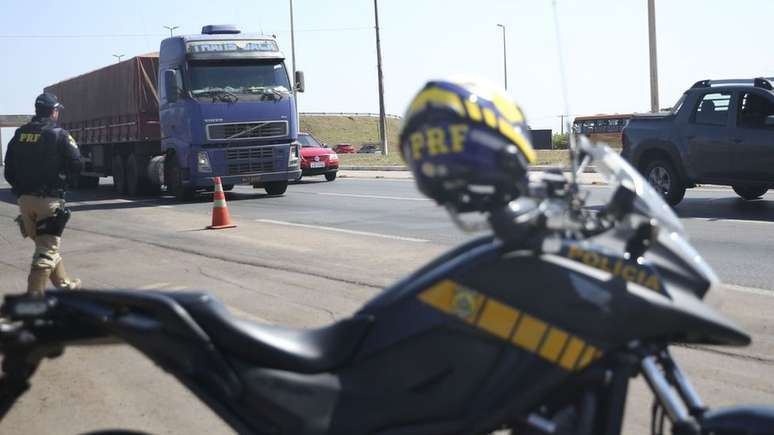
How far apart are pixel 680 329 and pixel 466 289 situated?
1.95 ft

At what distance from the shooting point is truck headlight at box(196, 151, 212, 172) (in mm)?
20016

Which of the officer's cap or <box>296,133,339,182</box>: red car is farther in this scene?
<box>296,133,339,182</box>: red car

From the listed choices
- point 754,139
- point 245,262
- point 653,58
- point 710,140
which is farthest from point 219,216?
point 653,58

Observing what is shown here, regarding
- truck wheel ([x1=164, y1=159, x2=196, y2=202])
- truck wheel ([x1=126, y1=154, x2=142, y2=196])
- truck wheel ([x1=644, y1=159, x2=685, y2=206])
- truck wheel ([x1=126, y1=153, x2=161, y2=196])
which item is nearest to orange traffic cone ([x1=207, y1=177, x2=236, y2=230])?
truck wheel ([x1=164, y1=159, x2=196, y2=202])

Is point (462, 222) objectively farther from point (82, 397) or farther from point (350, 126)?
point (350, 126)

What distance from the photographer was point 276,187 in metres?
22.6

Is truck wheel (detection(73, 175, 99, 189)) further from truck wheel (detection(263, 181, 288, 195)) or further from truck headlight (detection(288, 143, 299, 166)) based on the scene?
truck headlight (detection(288, 143, 299, 166))

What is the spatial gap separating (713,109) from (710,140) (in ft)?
1.83

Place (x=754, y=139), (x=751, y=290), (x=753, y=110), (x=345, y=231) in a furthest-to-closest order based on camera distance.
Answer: (x=753, y=110) → (x=754, y=139) → (x=345, y=231) → (x=751, y=290)

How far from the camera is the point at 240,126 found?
20.0 metres

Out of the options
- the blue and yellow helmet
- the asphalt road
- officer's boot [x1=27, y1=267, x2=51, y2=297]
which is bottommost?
the asphalt road

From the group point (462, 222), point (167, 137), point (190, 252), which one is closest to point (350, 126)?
point (167, 137)

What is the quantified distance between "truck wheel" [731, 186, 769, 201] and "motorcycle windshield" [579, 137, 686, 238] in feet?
46.4

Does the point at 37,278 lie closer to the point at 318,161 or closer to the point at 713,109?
the point at 713,109
